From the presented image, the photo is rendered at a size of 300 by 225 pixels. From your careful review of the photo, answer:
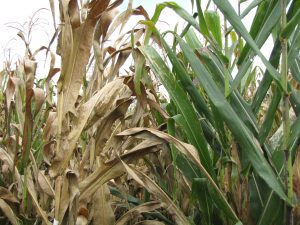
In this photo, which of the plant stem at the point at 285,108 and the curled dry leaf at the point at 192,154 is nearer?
the plant stem at the point at 285,108

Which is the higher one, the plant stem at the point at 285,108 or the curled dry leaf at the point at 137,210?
the plant stem at the point at 285,108

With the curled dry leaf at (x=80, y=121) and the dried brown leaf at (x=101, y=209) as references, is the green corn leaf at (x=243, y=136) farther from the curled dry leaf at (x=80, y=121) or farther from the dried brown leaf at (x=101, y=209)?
the dried brown leaf at (x=101, y=209)

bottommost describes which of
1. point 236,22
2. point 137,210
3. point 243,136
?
point 137,210

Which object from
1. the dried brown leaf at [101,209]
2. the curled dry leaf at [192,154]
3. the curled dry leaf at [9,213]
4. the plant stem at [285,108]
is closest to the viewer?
the plant stem at [285,108]

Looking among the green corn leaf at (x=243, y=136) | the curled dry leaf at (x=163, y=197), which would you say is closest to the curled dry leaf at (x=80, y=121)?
the curled dry leaf at (x=163, y=197)

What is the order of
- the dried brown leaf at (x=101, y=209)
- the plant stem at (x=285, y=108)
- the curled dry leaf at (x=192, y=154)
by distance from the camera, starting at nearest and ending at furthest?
the plant stem at (x=285, y=108) < the curled dry leaf at (x=192, y=154) < the dried brown leaf at (x=101, y=209)

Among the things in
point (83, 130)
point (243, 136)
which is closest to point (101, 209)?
point (83, 130)

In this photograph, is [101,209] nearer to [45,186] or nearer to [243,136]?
[45,186]

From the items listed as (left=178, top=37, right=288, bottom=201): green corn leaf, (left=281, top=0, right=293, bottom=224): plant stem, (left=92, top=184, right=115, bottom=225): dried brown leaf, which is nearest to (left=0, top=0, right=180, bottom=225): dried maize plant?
(left=92, top=184, right=115, bottom=225): dried brown leaf

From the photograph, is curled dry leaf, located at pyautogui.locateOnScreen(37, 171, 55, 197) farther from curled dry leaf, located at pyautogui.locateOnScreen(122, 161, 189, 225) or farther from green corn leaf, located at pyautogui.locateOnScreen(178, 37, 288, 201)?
green corn leaf, located at pyautogui.locateOnScreen(178, 37, 288, 201)

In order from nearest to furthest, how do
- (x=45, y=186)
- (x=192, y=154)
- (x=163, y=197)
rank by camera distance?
1. (x=192, y=154)
2. (x=163, y=197)
3. (x=45, y=186)

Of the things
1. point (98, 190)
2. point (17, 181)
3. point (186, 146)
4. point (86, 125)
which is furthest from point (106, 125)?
point (17, 181)

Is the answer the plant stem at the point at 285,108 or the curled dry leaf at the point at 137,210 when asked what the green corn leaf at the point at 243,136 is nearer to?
the plant stem at the point at 285,108

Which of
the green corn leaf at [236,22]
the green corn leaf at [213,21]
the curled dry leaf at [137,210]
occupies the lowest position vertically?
the curled dry leaf at [137,210]
